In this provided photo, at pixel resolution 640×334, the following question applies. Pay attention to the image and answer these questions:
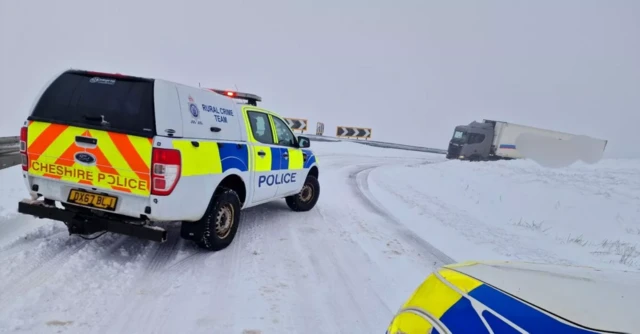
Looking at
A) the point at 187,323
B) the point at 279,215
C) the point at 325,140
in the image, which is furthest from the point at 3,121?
the point at 187,323

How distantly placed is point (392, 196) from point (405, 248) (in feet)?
14.5

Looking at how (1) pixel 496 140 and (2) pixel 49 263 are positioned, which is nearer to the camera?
(2) pixel 49 263

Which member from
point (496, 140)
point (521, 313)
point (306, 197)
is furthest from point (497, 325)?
point (496, 140)

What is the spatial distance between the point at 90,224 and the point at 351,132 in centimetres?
3135

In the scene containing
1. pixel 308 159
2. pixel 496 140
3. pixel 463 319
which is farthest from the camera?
pixel 496 140

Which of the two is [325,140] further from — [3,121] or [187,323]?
[187,323]

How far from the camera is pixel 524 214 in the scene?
28.1ft

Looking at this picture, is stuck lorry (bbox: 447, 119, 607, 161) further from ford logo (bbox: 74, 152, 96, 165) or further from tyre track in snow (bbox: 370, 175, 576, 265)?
ford logo (bbox: 74, 152, 96, 165)

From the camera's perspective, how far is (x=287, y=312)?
325cm

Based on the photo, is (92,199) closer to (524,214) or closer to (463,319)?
(463,319)

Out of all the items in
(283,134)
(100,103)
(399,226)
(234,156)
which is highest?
(100,103)

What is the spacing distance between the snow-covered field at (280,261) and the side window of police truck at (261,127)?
4.56ft

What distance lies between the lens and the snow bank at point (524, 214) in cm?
592

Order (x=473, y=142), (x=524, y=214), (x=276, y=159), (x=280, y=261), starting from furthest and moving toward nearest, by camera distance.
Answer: (x=473, y=142) < (x=524, y=214) < (x=276, y=159) < (x=280, y=261)
